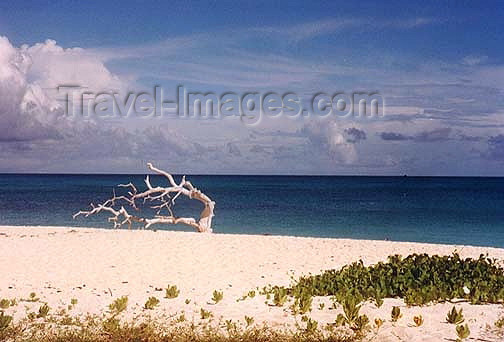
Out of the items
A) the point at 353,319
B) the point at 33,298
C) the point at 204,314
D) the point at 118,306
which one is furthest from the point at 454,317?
the point at 33,298

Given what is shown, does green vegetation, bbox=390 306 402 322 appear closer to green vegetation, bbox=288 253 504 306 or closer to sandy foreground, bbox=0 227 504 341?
sandy foreground, bbox=0 227 504 341

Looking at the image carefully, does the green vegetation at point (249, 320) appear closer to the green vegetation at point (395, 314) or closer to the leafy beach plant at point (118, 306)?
the green vegetation at point (395, 314)

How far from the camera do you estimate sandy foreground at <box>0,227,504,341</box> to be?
867 centimetres

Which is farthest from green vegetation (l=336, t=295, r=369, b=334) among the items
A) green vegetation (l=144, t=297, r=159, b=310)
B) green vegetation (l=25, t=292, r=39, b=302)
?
green vegetation (l=25, t=292, r=39, b=302)

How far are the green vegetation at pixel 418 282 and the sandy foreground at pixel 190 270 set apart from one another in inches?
12.0

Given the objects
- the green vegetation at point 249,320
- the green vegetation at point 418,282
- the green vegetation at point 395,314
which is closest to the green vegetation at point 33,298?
the green vegetation at point 249,320

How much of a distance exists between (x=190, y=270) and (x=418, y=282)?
237 inches

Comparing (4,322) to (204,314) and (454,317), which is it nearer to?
(204,314)

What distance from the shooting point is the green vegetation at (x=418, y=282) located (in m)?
9.38

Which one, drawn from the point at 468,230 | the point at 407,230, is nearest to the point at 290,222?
the point at 407,230

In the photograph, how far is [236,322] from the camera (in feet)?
27.1

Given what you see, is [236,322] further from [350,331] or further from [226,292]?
[226,292]

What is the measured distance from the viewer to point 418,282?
998 centimetres

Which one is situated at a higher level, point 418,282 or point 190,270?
point 418,282
